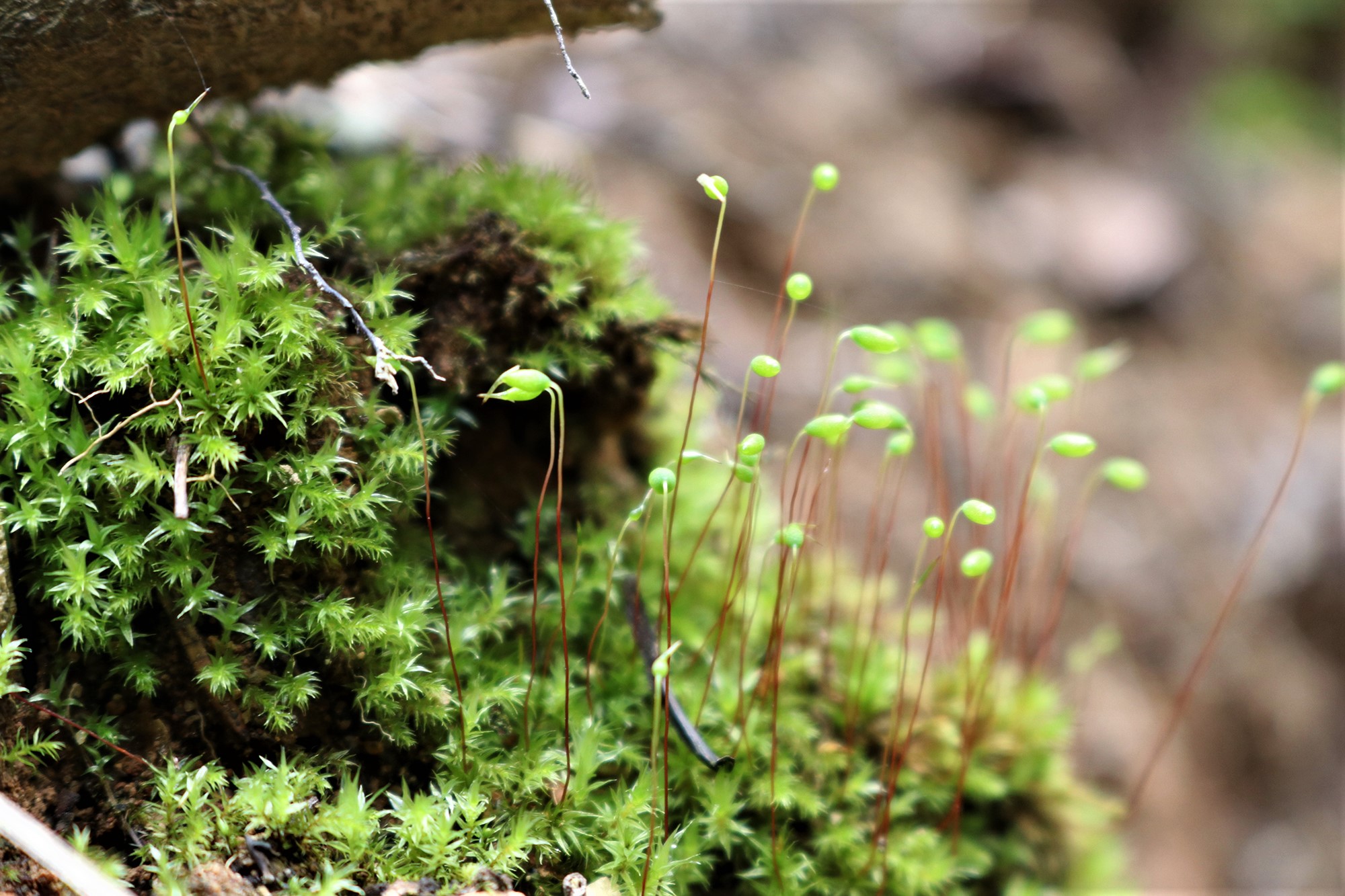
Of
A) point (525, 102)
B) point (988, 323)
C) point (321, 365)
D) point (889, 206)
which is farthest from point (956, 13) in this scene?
point (321, 365)

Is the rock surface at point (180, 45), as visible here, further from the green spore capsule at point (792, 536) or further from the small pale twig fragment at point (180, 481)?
the green spore capsule at point (792, 536)

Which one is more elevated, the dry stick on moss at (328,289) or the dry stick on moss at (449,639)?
the dry stick on moss at (328,289)

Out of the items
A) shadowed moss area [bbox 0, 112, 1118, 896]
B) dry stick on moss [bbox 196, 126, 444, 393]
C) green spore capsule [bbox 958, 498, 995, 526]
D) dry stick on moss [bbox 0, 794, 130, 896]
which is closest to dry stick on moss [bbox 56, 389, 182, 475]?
shadowed moss area [bbox 0, 112, 1118, 896]

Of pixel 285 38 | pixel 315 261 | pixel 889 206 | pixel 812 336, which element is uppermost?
pixel 285 38

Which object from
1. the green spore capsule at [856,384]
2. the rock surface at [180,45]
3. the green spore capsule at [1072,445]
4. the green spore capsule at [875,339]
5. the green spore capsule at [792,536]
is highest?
the rock surface at [180,45]

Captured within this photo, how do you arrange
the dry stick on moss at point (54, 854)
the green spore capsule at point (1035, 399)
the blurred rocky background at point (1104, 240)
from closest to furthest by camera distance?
1. the dry stick on moss at point (54, 854)
2. the green spore capsule at point (1035, 399)
3. the blurred rocky background at point (1104, 240)

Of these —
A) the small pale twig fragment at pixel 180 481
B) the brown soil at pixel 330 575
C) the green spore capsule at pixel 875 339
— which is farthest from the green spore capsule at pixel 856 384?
the small pale twig fragment at pixel 180 481

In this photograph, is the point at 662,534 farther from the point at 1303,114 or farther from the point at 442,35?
the point at 1303,114
